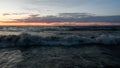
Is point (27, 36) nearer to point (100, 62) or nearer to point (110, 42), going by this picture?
point (110, 42)

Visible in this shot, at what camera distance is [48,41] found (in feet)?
51.3

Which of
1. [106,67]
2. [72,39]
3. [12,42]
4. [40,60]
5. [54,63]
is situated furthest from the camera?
[72,39]

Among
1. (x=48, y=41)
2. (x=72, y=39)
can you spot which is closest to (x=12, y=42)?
(x=48, y=41)

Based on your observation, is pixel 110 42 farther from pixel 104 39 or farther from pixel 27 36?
pixel 27 36

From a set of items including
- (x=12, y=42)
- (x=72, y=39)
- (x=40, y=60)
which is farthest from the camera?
(x=72, y=39)

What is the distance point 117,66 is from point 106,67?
487 millimetres

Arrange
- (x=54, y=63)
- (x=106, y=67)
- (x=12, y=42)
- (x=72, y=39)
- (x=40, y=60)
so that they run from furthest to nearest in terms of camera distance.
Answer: (x=72, y=39) → (x=12, y=42) → (x=40, y=60) → (x=54, y=63) → (x=106, y=67)

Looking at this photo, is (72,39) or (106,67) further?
(72,39)

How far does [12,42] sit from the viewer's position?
15.2 metres

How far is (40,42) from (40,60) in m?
6.66

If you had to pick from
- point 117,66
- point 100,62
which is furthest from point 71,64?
point 117,66

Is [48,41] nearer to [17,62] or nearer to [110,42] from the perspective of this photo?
[110,42]

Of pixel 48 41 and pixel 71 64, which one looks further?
pixel 48 41

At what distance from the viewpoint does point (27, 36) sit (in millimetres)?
16484
